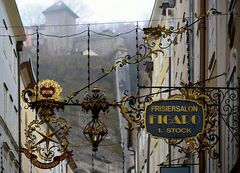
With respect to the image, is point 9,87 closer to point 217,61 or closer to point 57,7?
point 217,61

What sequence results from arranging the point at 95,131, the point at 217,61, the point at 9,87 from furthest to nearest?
the point at 9,87 → the point at 217,61 → the point at 95,131

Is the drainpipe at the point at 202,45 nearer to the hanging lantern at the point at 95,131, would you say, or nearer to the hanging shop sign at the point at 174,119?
the hanging lantern at the point at 95,131

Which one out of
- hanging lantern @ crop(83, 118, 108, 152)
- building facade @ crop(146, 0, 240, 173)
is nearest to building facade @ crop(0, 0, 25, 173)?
building facade @ crop(146, 0, 240, 173)

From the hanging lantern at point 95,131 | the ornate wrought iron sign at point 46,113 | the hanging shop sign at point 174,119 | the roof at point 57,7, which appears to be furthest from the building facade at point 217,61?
the roof at point 57,7

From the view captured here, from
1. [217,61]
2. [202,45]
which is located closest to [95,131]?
[217,61]

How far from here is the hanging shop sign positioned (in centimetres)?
1620

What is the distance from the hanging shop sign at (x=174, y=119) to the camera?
638 inches

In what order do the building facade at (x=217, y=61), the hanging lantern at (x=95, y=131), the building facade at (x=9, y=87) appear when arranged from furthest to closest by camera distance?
the building facade at (x=9, y=87)
the building facade at (x=217, y=61)
the hanging lantern at (x=95, y=131)

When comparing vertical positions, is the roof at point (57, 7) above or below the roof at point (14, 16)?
above

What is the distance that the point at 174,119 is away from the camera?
16.2 m

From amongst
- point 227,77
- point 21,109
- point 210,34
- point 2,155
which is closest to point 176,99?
point 227,77

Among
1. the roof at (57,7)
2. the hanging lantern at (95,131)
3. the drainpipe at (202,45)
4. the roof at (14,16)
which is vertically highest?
the roof at (57,7)

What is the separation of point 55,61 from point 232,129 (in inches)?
2222

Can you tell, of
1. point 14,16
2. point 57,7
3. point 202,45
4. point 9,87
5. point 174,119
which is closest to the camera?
point 174,119
